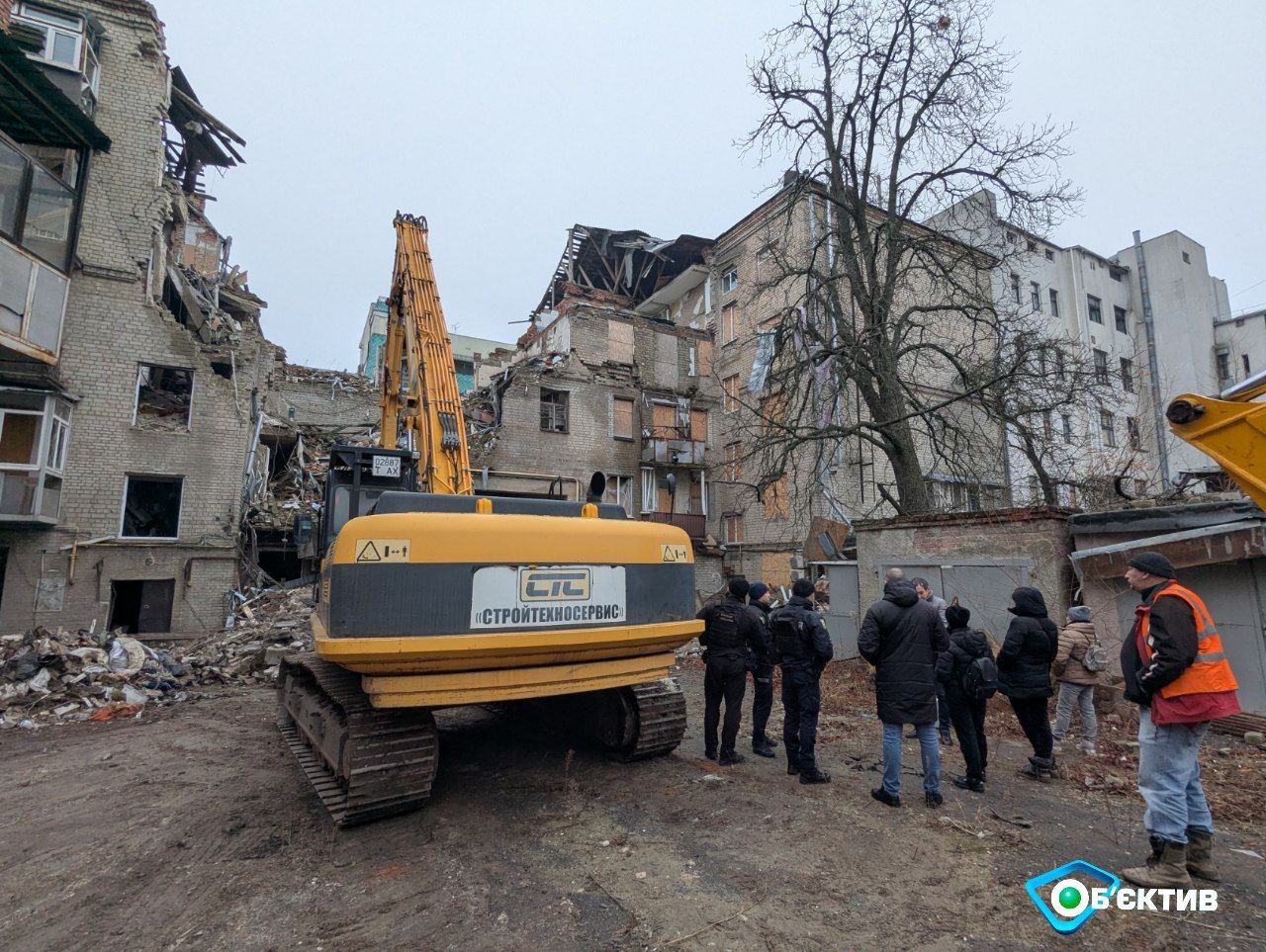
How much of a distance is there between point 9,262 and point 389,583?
11.5m

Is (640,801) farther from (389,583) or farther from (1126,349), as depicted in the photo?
(1126,349)

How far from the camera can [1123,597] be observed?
7.88 meters

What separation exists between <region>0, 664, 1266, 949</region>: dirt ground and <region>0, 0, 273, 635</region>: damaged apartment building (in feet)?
27.4

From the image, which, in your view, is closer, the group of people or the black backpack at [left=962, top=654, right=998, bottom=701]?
the group of people

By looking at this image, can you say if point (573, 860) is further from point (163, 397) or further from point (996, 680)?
point (163, 397)

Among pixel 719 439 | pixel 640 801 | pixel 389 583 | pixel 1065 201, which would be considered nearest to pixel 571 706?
pixel 640 801

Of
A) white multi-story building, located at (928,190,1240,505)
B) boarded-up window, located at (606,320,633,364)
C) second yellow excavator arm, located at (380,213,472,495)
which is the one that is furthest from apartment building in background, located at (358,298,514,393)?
white multi-story building, located at (928,190,1240,505)

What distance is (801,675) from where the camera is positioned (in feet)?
17.7

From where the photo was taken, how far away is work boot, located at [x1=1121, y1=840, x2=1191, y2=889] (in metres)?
3.35

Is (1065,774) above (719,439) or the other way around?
the other way around

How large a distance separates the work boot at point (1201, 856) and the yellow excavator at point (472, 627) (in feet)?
10.4

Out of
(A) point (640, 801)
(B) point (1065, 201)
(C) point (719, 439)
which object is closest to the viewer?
(A) point (640, 801)

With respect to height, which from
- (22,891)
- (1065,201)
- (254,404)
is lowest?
(22,891)

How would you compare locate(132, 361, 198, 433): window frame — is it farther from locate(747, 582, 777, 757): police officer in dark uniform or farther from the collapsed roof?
the collapsed roof
